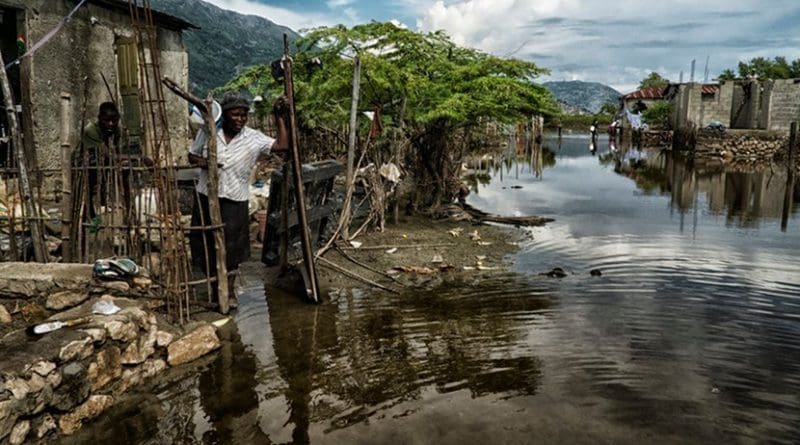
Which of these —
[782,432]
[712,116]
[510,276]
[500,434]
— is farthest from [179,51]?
[712,116]

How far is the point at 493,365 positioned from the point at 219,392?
6.95 feet

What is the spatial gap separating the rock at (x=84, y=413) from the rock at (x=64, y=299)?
3.57 feet

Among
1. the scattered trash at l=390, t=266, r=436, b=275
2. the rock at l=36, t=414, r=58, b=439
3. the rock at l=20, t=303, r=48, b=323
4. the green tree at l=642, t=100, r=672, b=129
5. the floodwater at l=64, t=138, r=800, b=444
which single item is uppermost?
the green tree at l=642, t=100, r=672, b=129

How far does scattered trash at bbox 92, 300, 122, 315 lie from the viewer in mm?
4660

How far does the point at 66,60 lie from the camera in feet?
35.4

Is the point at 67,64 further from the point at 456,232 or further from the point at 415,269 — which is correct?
the point at 415,269

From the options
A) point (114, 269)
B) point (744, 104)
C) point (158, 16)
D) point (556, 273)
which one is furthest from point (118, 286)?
point (744, 104)

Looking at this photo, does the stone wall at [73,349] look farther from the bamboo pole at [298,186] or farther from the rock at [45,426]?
the bamboo pole at [298,186]

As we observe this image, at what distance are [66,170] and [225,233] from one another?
1.50 m

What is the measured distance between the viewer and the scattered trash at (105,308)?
4.66m

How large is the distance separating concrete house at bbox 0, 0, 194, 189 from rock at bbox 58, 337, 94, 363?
241 inches

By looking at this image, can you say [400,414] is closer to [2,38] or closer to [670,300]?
[670,300]

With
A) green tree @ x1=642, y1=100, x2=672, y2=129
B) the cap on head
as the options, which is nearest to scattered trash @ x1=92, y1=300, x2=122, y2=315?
the cap on head

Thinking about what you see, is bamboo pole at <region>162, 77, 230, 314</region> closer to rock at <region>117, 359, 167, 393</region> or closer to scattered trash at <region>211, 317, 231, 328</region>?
scattered trash at <region>211, 317, 231, 328</region>
